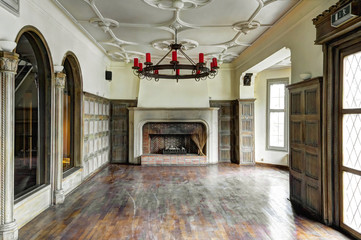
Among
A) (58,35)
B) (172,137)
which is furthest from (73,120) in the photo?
(172,137)

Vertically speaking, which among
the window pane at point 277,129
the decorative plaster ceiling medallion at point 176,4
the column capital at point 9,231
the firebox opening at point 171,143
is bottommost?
the column capital at point 9,231

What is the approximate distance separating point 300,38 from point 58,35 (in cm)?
451

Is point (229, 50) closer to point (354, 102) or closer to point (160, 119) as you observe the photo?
point (160, 119)

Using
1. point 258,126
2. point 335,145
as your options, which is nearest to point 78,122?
point 335,145

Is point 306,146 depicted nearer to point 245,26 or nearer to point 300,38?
point 300,38

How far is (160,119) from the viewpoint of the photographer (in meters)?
8.59

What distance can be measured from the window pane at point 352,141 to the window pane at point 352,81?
18 cm

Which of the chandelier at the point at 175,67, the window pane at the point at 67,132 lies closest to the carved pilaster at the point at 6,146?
the chandelier at the point at 175,67

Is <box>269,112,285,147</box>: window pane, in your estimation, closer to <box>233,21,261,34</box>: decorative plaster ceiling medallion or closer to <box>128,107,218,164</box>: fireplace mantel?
<box>128,107,218,164</box>: fireplace mantel

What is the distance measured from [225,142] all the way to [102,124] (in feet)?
14.4

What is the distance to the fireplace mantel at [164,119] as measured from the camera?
859 centimetres

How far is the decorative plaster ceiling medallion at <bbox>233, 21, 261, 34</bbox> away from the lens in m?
5.11

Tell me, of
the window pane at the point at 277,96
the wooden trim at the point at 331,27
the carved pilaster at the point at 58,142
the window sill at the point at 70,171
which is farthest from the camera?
the window pane at the point at 277,96

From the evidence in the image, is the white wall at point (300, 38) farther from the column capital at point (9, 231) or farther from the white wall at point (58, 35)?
the column capital at point (9, 231)
